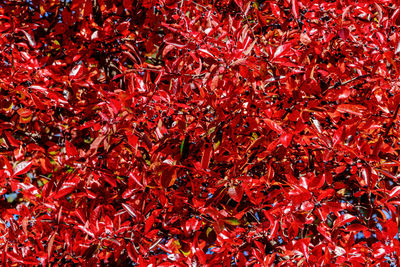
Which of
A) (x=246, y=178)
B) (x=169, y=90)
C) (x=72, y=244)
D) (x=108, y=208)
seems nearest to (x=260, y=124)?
(x=246, y=178)

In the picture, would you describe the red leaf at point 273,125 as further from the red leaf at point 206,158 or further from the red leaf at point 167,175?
the red leaf at point 167,175

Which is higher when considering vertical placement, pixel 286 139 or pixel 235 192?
pixel 286 139

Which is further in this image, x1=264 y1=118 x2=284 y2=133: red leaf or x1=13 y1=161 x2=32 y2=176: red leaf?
x1=13 y1=161 x2=32 y2=176: red leaf

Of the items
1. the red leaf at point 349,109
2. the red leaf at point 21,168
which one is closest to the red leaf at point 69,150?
the red leaf at point 21,168

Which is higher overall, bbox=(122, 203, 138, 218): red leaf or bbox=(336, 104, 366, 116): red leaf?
bbox=(336, 104, 366, 116): red leaf

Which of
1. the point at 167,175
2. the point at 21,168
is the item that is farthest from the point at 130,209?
the point at 21,168

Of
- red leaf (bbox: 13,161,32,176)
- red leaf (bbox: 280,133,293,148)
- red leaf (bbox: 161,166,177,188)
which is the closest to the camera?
red leaf (bbox: 280,133,293,148)

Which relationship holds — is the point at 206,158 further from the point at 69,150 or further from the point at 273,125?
the point at 69,150

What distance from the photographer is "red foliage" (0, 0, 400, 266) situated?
150 centimetres

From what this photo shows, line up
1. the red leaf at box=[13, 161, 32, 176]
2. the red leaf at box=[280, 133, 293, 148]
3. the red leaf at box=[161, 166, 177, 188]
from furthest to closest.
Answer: the red leaf at box=[13, 161, 32, 176] → the red leaf at box=[161, 166, 177, 188] → the red leaf at box=[280, 133, 293, 148]

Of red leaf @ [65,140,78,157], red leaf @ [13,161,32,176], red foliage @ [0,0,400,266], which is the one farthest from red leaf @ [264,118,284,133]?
red leaf @ [13,161,32,176]

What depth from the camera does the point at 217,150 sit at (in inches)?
64.8

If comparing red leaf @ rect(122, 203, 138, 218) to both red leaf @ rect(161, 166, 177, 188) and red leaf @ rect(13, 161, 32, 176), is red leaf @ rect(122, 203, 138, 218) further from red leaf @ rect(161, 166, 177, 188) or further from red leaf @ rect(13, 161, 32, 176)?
red leaf @ rect(13, 161, 32, 176)

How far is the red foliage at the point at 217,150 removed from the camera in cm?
150
